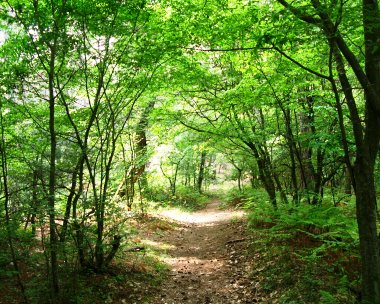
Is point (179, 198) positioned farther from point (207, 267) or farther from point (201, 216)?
point (207, 267)

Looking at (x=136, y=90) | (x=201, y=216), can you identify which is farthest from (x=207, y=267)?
(x=201, y=216)

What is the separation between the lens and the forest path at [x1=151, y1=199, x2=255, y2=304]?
649cm

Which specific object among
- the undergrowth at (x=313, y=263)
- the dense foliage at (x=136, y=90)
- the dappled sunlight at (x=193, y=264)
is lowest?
the dappled sunlight at (x=193, y=264)

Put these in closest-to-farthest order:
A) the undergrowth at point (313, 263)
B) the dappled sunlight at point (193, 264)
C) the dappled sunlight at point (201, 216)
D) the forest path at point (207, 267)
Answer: the undergrowth at point (313, 263), the forest path at point (207, 267), the dappled sunlight at point (193, 264), the dappled sunlight at point (201, 216)

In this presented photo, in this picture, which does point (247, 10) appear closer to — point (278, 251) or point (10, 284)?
point (278, 251)

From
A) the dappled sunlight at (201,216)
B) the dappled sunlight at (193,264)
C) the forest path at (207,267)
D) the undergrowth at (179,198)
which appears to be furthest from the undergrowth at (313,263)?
the undergrowth at (179,198)

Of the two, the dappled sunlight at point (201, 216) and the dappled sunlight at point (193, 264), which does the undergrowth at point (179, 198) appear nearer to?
the dappled sunlight at point (201, 216)

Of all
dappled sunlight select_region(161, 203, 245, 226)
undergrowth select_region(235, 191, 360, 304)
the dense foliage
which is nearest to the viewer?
the dense foliage

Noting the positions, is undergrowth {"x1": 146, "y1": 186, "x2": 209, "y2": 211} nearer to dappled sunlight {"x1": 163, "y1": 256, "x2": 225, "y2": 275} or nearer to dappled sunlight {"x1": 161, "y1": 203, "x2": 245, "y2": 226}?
dappled sunlight {"x1": 161, "y1": 203, "x2": 245, "y2": 226}

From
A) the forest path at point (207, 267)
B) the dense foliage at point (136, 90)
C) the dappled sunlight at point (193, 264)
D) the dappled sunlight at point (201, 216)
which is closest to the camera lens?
the dense foliage at point (136, 90)

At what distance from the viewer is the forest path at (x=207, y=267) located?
649 centimetres

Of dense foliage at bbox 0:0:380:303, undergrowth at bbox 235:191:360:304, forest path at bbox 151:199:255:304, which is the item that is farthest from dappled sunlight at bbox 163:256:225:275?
dense foliage at bbox 0:0:380:303

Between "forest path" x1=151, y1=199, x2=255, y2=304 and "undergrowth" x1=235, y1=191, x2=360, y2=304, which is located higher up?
"undergrowth" x1=235, y1=191, x2=360, y2=304

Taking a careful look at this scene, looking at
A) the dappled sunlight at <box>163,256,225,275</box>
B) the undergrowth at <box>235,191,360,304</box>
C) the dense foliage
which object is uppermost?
the dense foliage
